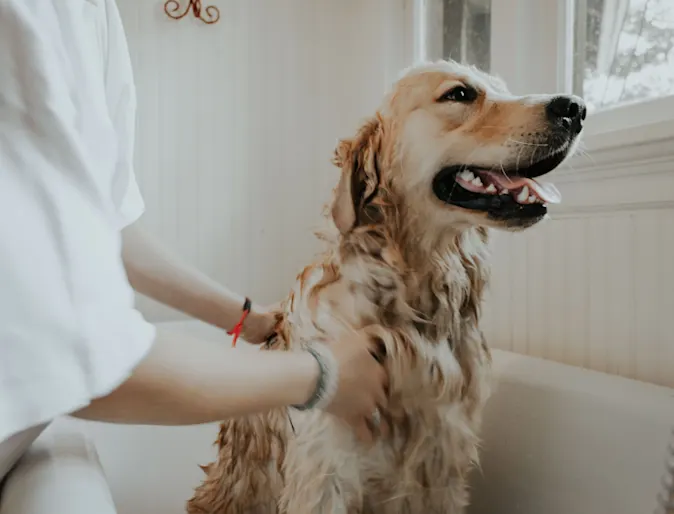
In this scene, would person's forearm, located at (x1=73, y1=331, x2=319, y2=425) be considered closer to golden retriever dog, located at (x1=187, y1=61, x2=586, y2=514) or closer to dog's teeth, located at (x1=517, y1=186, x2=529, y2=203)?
golden retriever dog, located at (x1=187, y1=61, x2=586, y2=514)

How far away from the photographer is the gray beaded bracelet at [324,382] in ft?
2.29

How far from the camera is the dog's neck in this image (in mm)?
808

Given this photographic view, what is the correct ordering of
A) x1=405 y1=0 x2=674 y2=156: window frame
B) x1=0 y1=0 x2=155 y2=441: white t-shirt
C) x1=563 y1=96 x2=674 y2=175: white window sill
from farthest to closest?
x1=405 y1=0 x2=674 y2=156: window frame, x1=563 y1=96 x2=674 y2=175: white window sill, x1=0 y1=0 x2=155 y2=441: white t-shirt

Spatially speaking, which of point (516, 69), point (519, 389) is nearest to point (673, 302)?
point (519, 389)

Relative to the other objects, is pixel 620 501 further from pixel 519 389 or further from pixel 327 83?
pixel 327 83

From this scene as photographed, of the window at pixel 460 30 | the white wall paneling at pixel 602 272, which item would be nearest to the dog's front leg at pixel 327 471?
the white wall paneling at pixel 602 272

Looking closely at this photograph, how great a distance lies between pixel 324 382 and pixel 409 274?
0.67 feet

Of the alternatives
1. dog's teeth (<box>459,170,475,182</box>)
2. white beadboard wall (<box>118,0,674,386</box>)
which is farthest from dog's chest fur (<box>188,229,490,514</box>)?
white beadboard wall (<box>118,0,674,386</box>)

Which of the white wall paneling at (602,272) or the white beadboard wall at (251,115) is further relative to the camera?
the white beadboard wall at (251,115)

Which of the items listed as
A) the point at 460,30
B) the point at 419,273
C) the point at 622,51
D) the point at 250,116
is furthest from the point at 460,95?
the point at 250,116

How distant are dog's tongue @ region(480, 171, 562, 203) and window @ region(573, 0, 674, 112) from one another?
580 mm

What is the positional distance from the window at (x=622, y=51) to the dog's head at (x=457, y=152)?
528 millimetres

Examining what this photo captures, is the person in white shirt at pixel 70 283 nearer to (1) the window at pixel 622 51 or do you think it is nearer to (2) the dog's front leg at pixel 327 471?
(2) the dog's front leg at pixel 327 471

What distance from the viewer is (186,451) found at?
1.55 m
